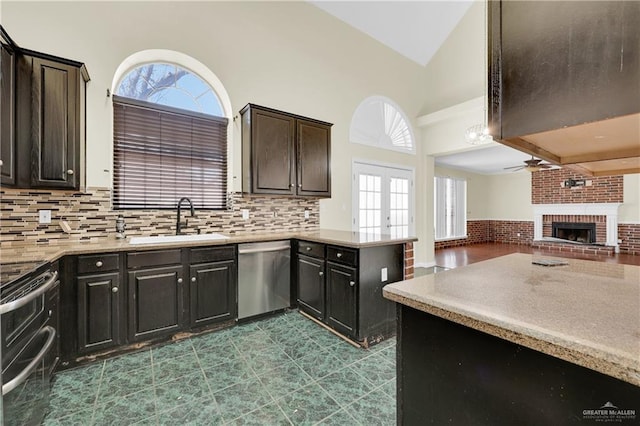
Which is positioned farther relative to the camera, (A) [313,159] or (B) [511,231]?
(B) [511,231]

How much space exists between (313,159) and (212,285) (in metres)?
1.89

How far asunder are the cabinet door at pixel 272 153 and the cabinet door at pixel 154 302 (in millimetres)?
1249

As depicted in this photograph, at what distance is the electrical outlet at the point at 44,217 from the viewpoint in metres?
2.35

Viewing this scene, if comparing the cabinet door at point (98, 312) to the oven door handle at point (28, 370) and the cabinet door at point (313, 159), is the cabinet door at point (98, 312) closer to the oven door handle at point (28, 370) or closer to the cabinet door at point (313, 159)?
the oven door handle at point (28, 370)

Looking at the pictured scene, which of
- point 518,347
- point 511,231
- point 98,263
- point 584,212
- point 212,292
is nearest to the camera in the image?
point 518,347

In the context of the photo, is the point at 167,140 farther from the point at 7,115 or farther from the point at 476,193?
the point at 476,193

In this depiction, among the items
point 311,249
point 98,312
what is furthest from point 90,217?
point 311,249

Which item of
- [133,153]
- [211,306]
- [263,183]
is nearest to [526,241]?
[263,183]

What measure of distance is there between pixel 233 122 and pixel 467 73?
428 centimetres

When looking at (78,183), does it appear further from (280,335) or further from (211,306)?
(280,335)

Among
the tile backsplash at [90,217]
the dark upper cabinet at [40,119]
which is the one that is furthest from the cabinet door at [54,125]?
the tile backsplash at [90,217]

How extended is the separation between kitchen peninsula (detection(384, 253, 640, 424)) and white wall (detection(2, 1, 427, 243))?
2.84 meters

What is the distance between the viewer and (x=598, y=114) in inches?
21.2

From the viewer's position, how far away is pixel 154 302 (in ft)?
7.65
